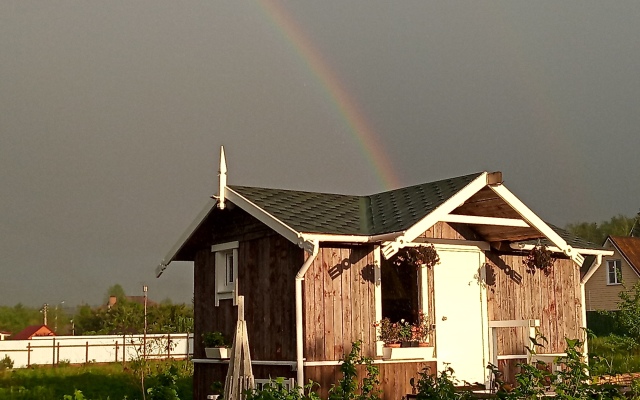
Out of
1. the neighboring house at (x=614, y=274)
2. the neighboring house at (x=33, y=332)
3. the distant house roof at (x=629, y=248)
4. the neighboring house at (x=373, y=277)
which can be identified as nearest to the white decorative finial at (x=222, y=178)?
the neighboring house at (x=373, y=277)

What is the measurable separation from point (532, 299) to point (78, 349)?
22273 mm

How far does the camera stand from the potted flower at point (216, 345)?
1533cm

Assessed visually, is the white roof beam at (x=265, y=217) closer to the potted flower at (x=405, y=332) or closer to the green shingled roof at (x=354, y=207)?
the green shingled roof at (x=354, y=207)

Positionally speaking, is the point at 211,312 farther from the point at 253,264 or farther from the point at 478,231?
the point at 478,231

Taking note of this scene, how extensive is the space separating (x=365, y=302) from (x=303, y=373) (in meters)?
1.55

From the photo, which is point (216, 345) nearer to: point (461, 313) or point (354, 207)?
point (354, 207)

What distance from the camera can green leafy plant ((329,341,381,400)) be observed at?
11.6 metres

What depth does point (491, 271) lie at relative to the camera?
1528 cm

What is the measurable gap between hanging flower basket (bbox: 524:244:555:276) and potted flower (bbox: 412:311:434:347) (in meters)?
2.38

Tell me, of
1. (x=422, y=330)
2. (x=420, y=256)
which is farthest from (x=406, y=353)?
(x=420, y=256)

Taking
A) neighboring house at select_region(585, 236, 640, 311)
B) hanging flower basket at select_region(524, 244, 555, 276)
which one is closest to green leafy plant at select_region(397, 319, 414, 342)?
hanging flower basket at select_region(524, 244, 555, 276)

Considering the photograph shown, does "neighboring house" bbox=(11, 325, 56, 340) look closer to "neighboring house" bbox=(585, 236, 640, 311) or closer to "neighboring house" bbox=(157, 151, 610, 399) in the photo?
"neighboring house" bbox=(585, 236, 640, 311)

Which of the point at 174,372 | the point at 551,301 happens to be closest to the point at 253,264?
the point at 174,372

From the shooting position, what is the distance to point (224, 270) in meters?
15.8
